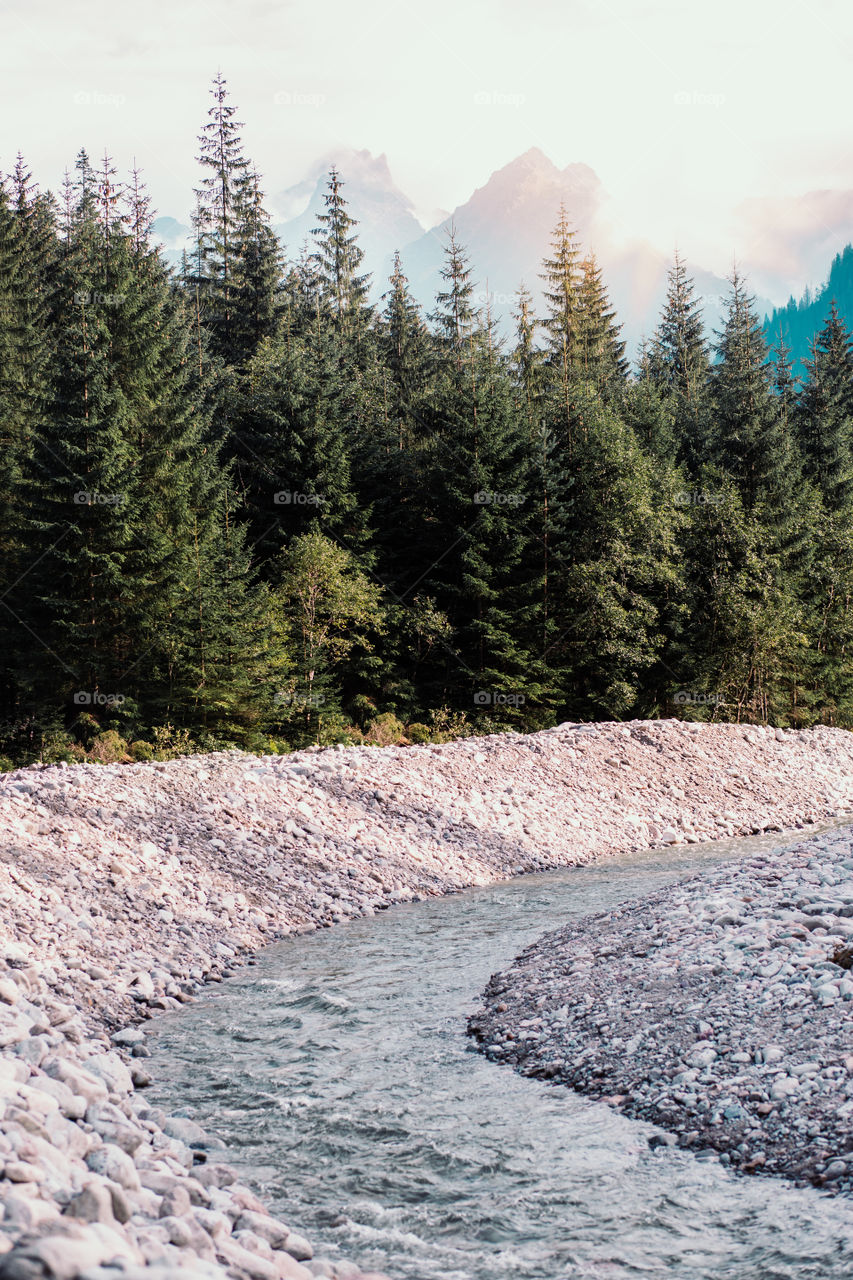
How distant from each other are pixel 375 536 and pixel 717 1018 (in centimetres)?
2961

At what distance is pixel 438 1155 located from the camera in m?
6.56

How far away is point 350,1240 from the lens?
5551 millimetres

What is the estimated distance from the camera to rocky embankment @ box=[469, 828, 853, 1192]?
644cm

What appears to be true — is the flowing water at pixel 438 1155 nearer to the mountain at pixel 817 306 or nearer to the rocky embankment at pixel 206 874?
the rocky embankment at pixel 206 874

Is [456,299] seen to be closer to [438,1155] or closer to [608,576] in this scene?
[608,576]

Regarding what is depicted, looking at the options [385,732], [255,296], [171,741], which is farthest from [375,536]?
[255,296]

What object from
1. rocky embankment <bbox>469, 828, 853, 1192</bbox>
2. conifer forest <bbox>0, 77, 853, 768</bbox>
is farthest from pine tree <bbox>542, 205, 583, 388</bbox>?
rocky embankment <bbox>469, 828, 853, 1192</bbox>

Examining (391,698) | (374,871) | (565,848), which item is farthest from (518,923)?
(391,698)

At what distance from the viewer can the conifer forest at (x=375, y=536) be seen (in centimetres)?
2681

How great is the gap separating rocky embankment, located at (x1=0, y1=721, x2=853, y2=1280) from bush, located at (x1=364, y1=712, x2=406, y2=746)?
A: 578 centimetres

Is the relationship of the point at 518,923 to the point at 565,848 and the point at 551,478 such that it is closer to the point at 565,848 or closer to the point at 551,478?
the point at 565,848

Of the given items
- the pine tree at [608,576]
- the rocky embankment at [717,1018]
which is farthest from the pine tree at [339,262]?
the rocky embankment at [717,1018]

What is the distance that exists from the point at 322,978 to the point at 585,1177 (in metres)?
4.92

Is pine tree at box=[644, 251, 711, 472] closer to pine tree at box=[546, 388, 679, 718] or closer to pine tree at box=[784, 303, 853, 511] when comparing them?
pine tree at box=[784, 303, 853, 511]
